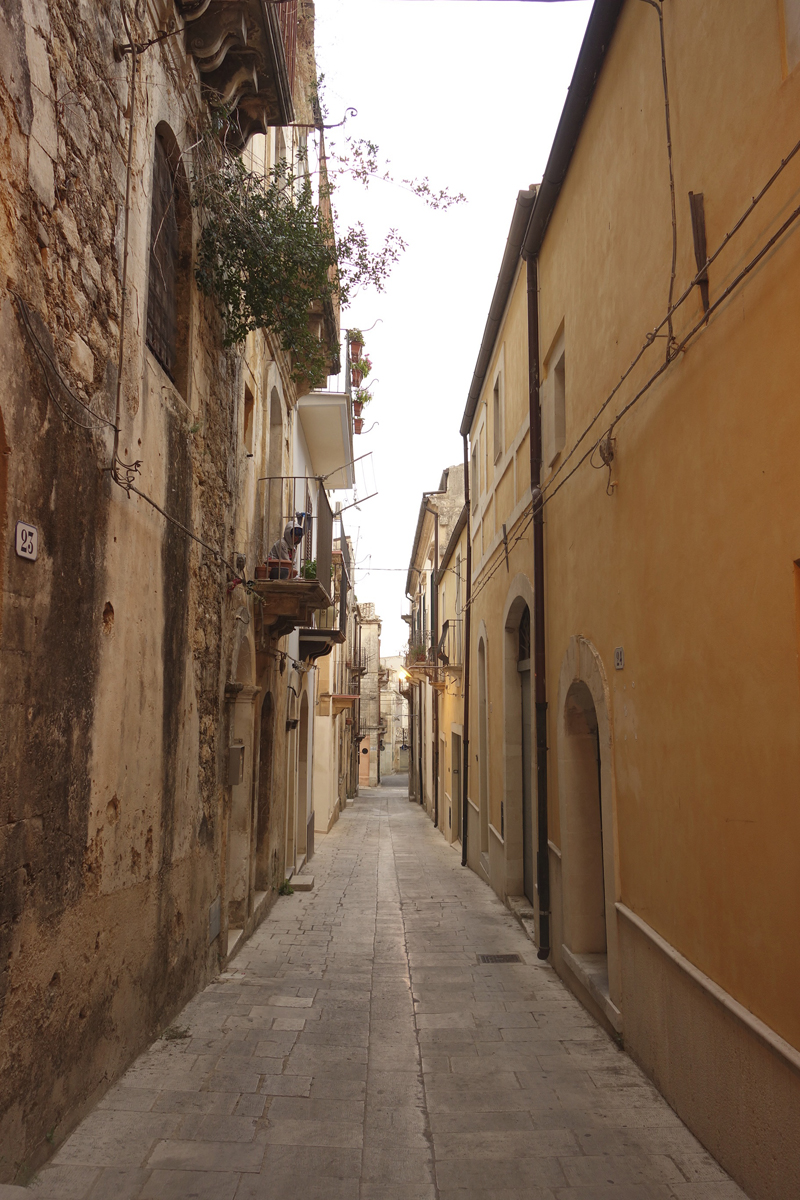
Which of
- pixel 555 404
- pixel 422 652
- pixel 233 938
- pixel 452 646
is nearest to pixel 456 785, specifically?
pixel 452 646

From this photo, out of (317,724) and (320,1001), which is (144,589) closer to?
(320,1001)

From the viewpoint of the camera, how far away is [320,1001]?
21.4 ft

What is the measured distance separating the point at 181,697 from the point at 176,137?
4.00 m

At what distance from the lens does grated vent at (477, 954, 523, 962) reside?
26.1 ft

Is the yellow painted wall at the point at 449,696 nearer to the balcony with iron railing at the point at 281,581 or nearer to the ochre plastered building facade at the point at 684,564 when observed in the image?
the balcony with iron railing at the point at 281,581

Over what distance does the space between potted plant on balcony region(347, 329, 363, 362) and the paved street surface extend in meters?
8.77

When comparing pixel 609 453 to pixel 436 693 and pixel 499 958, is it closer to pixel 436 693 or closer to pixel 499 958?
pixel 499 958

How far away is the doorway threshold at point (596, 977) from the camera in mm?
5637

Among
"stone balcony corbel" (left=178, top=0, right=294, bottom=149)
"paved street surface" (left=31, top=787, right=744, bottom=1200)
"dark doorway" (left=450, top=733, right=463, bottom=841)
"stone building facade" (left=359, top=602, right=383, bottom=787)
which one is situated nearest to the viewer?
"paved street surface" (left=31, top=787, right=744, bottom=1200)

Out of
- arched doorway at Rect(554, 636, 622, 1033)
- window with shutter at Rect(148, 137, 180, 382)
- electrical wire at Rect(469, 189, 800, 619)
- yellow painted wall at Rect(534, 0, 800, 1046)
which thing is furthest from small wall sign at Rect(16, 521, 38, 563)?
arched doorway at Rect(554, 636, 622, 1033)

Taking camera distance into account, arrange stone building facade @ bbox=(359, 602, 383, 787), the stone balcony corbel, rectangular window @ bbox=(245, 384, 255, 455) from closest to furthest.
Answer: the stone balcony corbel → rectangular window @ bbox=(245, 384, 255, 455) → stone building facade @ bbox=(359, 602, 383, 787)

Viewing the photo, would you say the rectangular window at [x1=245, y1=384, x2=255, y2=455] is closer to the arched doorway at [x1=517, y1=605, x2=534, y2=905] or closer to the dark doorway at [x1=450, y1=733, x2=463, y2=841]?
the arched doorway at [x1=517, y1=605, x2=534, y2=905]

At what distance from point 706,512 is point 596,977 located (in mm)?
3977

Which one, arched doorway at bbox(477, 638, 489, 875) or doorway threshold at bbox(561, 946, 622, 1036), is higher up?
arched doorway at bbox(477, 638, 489, 875)
